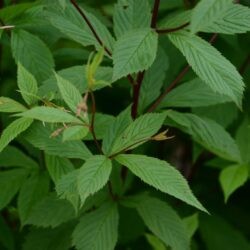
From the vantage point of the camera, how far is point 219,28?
1378 millimetres

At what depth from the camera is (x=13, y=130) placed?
4.55ft

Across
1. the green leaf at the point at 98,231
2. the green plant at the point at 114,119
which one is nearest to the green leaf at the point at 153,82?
the green plant at the point at 114,119

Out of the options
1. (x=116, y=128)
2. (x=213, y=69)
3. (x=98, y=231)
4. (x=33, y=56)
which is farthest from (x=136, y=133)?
(x=33, y=56)

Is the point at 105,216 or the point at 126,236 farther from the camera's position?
the point at 126,236

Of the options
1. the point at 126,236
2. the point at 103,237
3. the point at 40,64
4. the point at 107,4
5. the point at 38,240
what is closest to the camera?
the point at 103,237

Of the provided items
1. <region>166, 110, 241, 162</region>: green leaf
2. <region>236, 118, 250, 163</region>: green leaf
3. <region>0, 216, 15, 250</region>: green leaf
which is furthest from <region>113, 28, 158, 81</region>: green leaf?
<region>0, 216, 15, 250</region>: green leaf

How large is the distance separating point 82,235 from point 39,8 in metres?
0.64

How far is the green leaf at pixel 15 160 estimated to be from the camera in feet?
5.85

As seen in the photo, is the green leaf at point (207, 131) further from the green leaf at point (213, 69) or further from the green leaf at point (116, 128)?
the green leaf at point (213, 69)

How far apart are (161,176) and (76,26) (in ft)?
1.61

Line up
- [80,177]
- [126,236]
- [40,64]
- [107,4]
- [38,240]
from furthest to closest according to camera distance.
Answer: [107,4] → [126,236] → [38,240] → [40,64] → [80,177]

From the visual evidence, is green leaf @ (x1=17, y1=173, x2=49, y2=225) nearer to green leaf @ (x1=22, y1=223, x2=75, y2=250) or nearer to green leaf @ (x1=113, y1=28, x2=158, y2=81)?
green leaf @ (x1=22, y1=223, x2=75, y2=250)

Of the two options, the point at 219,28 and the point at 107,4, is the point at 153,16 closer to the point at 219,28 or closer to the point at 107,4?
the point at 219,28

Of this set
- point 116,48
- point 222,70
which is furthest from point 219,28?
point 116,48
